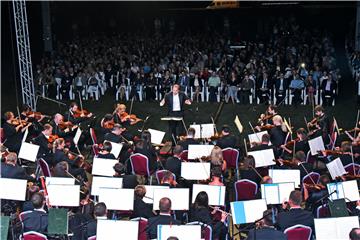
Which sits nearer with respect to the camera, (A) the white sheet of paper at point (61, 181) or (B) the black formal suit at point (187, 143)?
(A) the white sheet of paper at point (61, 181)

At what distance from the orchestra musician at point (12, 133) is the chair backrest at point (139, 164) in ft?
12.2

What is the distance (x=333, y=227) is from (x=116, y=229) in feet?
10.4

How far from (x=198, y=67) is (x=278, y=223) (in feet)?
47.0

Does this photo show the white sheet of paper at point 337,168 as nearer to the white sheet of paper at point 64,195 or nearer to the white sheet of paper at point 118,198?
the white sheet of paper at point 118,198

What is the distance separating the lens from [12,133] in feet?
53.8

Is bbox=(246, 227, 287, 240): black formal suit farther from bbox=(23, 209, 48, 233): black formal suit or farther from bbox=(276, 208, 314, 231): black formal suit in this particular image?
bbox=(23, 209, 48, 233): black formal suit

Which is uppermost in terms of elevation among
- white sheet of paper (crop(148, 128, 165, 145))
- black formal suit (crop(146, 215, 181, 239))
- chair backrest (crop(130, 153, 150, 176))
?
white sheet of paper (crop(148, 128, 165, 145))

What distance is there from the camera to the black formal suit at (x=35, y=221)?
10.6m

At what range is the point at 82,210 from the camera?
11.3 metres

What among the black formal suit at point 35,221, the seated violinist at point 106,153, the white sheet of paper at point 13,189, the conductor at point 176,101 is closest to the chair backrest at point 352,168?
the seated violinist at point 106,153

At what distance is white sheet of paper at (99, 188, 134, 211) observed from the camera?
11125mm

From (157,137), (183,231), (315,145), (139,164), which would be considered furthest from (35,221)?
(315,145)

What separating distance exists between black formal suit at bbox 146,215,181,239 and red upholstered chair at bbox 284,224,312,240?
5.59ft

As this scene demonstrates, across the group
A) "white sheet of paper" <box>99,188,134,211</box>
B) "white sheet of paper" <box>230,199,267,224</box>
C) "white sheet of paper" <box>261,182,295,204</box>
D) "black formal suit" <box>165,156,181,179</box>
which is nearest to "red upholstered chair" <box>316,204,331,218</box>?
"white sheet of paper" <box>261,182,295,204</box>
